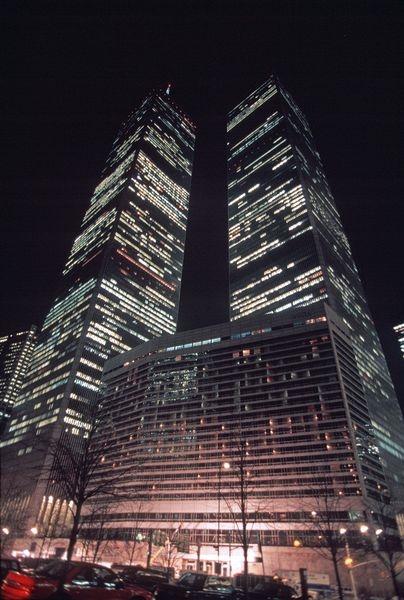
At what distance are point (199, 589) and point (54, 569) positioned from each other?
11710 millimetres

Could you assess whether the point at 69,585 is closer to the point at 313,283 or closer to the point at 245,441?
the point at 245,441

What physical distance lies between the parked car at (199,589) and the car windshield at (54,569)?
24.3ft

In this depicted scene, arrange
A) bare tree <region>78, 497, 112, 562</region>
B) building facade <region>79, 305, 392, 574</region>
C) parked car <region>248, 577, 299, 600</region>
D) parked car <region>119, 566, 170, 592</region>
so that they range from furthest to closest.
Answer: building facade <region>79, 305, 392, 574</region> → bare tree <region>78, 497, 112, 562</region> → parked car <region>119, 566, 170, 592</region> → parked car <region>248, 577, 299, 600</region>

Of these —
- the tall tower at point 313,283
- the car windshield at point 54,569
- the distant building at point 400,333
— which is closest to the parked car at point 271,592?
the car windshield at point 54,569

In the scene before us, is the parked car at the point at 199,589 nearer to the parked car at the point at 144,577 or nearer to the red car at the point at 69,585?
the parked car at the point at 144,577

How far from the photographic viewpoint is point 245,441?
72375 mm

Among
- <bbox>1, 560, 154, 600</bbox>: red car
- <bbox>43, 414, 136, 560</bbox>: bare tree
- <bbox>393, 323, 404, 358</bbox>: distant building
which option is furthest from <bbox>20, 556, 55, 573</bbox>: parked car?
<bbox>393, 323, 404, 358</bbox>: distant building

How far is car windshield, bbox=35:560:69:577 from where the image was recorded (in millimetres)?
15047

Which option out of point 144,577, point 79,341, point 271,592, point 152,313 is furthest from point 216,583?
point 152,313

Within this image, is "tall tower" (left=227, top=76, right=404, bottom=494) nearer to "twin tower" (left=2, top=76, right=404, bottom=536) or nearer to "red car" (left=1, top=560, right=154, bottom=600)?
"twin tower" (left=2, top=76, right=404, bottom=536)

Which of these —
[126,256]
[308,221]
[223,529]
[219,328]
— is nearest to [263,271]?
[308,221]

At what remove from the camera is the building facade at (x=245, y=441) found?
84125 millimetres

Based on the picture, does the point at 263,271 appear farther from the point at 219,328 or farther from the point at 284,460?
the point at 284,460

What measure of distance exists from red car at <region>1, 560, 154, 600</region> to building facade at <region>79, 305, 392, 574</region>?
201ft
